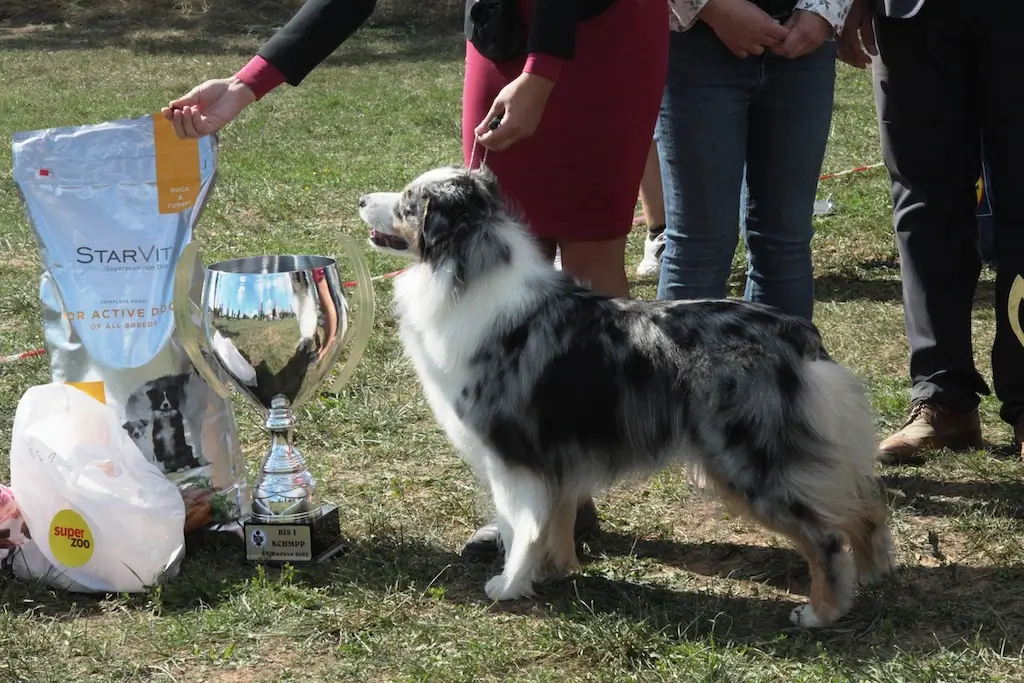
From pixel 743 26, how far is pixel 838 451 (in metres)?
1.13

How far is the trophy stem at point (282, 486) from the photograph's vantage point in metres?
3.10

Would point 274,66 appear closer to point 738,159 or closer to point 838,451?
point 738,159

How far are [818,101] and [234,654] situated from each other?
6.78ft

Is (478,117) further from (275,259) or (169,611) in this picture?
(169,611)

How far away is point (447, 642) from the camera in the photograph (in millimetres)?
2674

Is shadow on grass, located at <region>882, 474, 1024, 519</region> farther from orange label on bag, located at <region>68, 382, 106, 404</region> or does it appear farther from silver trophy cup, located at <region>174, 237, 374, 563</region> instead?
orange label on bag, located at <region>68, 382, 106, 404</region>

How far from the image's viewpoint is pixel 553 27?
2.75m

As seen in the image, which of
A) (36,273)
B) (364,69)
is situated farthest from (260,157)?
(364,69)

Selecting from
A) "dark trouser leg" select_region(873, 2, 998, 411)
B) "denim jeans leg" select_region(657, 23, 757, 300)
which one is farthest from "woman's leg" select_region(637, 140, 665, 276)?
"denim jeans leg" select_region(657, 23, 757, 300)

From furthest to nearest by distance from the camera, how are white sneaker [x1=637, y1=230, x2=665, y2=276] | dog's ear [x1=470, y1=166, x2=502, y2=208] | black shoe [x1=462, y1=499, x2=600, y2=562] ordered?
white sneaker [x1=637, y1=230, x2=665, y2=276], black shoe [x1=462, y1=499, x2=600, y2=562], dog's ear [x1=470, y1=166, x2=502, y2=208]

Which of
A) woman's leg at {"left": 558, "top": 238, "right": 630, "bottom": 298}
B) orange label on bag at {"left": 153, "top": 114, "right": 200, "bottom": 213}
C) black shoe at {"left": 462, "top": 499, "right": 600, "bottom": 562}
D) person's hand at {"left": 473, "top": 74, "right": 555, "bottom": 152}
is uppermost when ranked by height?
person's hand at {"left": 473, "top": 74, "right": 555, "bottom": 152}

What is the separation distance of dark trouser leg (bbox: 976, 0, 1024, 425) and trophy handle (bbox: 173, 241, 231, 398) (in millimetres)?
2227

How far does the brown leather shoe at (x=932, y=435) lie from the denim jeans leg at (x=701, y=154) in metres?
0.86

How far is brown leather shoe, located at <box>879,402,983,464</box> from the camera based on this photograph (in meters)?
3.70
